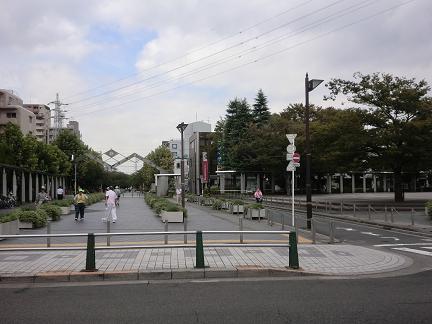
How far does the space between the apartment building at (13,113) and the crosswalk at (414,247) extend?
255 feet

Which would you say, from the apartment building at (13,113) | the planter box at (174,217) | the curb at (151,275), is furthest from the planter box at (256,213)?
the apartment building at (13,113)

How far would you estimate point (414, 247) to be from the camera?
15422mm

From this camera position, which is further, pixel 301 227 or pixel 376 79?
pixel 376 79

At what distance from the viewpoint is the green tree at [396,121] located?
33500mm

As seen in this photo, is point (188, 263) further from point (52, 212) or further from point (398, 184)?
point (398, 184)

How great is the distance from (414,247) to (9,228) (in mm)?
13293

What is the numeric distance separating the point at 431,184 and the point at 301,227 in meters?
73.9

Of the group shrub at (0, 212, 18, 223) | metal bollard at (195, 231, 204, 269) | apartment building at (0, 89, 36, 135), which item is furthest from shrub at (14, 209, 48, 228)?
apartment building at (0, 89, 36, 135)

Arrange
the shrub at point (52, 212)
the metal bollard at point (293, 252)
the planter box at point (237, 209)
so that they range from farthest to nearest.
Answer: the planter box at point (237, 209)
the shrub at point (52, 212)
the metal bollard at point (293, 252)

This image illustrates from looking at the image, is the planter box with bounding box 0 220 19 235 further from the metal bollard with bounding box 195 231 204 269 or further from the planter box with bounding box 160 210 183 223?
the metal bollard with bounding box 195 231 204 269

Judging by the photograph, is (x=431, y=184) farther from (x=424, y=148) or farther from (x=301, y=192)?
(x=424, y=148)

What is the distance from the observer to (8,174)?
43.8 meters

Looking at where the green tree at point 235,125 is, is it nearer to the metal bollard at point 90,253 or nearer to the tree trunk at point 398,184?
the tree trunk at point 398,184

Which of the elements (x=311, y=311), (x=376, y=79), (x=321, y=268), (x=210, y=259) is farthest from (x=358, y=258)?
(x=376, y=79)
